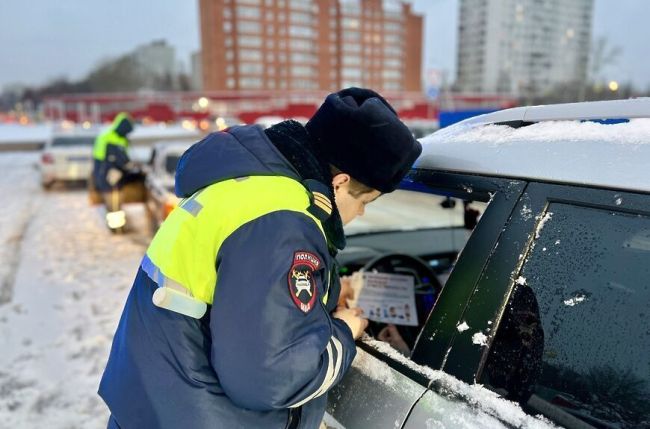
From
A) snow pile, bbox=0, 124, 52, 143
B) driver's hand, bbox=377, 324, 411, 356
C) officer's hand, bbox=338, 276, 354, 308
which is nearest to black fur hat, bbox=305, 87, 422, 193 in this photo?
officer's hand, bbox=338, 276, 354, 308

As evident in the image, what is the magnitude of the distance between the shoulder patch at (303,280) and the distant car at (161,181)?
16.7 feet

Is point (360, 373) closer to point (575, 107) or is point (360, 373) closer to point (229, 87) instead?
point (575, 107)

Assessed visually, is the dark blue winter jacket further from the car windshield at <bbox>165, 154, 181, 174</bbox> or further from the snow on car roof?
the car windshield at <bbox>165, 154, 181, 174</bbox>

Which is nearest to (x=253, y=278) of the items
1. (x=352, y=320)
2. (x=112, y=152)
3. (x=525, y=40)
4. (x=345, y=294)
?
(x=352, y=320)

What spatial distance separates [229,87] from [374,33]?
29004mm

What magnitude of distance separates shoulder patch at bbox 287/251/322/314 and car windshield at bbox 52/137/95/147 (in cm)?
1404

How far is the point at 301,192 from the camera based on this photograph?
1.24m

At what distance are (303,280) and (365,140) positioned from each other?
40cm

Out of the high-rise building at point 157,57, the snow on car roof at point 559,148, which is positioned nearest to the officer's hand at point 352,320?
the snow on car roof at point 559,148

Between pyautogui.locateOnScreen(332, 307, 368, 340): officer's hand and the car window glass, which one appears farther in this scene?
the car window glass

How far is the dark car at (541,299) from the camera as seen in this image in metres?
1.07

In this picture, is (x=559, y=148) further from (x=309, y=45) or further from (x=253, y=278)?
(x=309, y=45)

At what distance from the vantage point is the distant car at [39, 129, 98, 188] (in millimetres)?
12898

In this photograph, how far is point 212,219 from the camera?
3.95 feet
